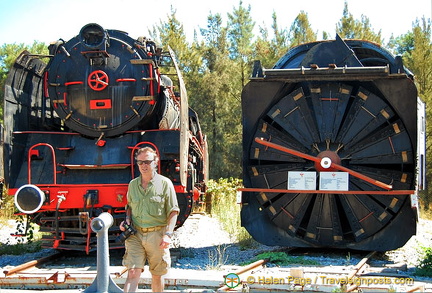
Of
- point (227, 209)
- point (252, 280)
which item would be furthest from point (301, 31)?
point (252, 280)

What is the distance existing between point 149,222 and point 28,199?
10.4ft

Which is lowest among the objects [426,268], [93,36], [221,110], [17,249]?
[17,249]

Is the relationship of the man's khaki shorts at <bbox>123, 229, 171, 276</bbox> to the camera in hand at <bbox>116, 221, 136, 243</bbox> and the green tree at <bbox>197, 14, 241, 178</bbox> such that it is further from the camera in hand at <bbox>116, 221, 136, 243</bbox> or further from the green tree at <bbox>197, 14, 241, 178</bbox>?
the green tree at <bbox>197, 14, 241, 178</bbox>

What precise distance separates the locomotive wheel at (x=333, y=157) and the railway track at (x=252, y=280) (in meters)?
1.20

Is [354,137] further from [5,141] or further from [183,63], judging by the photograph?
[183,63]

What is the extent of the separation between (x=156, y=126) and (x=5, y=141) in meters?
2.15

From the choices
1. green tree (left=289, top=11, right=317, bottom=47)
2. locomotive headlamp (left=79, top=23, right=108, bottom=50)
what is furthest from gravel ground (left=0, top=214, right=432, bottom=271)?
green tree (left=289, top=11, right=317, bottom=47)

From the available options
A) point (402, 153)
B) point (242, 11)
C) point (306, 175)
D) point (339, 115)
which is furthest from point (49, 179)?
point (242, 11)

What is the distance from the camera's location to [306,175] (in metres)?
8.24

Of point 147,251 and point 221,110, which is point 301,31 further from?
point 147,251

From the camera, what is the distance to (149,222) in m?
4.90

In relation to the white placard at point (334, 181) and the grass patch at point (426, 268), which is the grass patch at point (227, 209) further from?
the grass patch at point (426, 268)

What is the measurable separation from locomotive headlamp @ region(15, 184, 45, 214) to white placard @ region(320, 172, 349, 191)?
381 cm

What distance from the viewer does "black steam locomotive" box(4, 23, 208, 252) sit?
7.92 m
